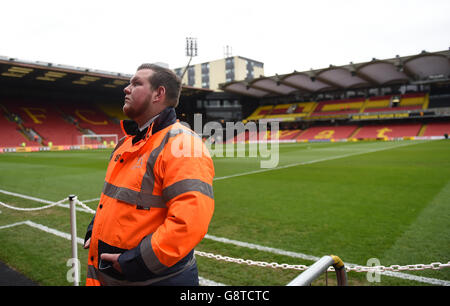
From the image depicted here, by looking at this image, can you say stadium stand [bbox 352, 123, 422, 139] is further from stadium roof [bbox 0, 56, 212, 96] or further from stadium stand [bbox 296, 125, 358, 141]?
stadium roof [bbox 0, 56, 212, 96]

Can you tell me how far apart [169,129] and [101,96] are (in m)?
52.9

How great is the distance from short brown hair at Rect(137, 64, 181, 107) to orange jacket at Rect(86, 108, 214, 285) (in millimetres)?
108

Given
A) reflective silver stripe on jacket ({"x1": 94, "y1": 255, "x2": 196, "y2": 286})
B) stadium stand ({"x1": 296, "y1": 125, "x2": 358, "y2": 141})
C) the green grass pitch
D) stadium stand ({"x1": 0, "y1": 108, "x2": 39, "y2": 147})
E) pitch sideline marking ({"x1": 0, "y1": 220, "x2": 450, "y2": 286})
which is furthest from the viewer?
stadium stand ({"x1": 296, "y1": 125, "x2": 358, "y2": 141})

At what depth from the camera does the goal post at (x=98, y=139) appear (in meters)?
40.7

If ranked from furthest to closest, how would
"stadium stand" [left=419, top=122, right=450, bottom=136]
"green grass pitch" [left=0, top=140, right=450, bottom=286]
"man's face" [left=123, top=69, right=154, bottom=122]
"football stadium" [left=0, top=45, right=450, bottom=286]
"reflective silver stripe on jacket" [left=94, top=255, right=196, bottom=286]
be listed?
"stadium stand" [left=419, top=122, right=450, bottom=136] → "green grass pitch" [left=0, top=140, right=450, bottom=286] → "football stadium" [left=0, top=45, right=450, bottom=286] → "man's face" [left=123, top=69, right=154, bottom=122] → "reflective silver stripe on jacket" [left=94, top=255, right=196, bottom=286]

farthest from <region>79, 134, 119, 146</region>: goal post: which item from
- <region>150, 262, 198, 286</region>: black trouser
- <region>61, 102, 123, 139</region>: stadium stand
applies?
<region>150, 262, 198, 286</region>: black trouser

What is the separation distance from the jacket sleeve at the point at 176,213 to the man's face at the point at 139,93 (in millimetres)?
369

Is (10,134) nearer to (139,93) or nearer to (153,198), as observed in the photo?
(139,93)

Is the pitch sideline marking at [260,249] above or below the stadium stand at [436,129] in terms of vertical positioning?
below

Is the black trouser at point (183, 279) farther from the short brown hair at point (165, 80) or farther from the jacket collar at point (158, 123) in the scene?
the short brown hair at point (165, 80)

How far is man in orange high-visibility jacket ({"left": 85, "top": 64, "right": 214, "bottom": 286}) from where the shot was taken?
62.7 inches

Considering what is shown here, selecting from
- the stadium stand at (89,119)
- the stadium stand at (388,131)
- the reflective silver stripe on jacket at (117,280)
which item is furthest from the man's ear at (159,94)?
the stadium stand at (388,131)
